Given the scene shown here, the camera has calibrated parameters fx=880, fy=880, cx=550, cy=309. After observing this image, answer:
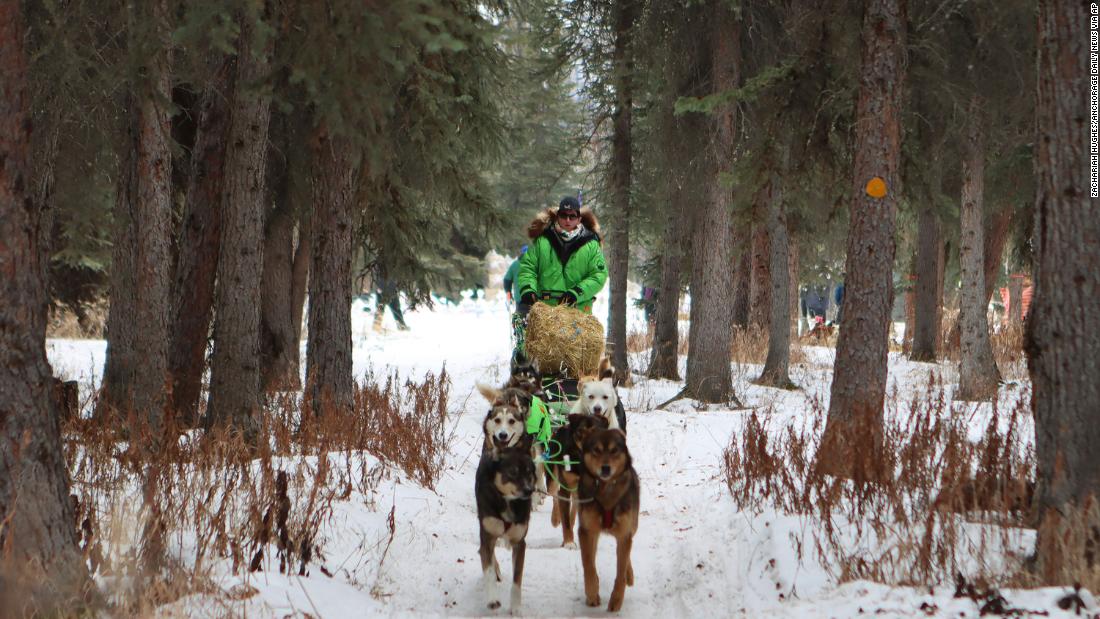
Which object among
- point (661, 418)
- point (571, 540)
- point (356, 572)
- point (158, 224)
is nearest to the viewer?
point (356, 572)

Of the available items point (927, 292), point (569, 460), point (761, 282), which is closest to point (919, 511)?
point (569, 460)

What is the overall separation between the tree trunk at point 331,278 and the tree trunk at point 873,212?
17.4 ft

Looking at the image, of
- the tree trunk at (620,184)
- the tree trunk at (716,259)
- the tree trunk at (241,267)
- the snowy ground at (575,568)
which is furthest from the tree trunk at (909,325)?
the tree trunk at (241,267)

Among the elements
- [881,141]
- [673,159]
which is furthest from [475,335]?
[881,141]

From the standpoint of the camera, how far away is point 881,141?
7973mm

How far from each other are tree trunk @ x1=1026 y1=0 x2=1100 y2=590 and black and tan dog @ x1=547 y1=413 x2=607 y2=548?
2730 mm

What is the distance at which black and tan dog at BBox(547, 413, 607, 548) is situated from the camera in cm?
632

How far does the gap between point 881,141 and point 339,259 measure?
577 centimetres

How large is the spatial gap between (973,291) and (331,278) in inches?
353

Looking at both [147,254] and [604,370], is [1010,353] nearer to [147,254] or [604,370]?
[604,370]

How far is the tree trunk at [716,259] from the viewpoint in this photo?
13.4 meters

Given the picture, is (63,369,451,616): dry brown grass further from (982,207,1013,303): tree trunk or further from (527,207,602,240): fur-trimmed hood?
(982,207,1013,303): tree trunk

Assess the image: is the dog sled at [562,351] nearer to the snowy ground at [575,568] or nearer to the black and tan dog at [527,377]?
the black and tan dog at [527,377]

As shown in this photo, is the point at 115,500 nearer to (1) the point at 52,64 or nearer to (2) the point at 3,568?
(2) the point at 3,568
